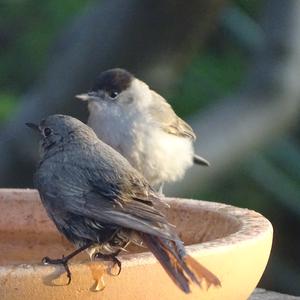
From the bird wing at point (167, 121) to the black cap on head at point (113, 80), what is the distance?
8.0 inches

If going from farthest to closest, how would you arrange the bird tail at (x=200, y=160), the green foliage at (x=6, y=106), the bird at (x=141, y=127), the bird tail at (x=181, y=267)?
the green foliage at (x=6, y=106), the bird tail at (x=200, y=160), the bird at (x=141, y=127), the bird tail at (x=181, y=267)

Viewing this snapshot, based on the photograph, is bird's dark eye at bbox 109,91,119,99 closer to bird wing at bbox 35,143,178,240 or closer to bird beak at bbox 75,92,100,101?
bird beak at bbox 75,92,100,101

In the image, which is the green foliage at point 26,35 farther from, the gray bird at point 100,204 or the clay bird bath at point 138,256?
the gray bird at point 100,204

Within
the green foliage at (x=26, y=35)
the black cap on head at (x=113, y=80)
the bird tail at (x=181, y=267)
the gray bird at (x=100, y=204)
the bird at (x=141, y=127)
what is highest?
the bird tail at (x=181, y=267)

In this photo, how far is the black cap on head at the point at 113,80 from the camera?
7.37 meters

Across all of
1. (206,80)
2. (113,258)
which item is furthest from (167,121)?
(113,258)

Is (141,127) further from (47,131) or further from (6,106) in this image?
(47,131)

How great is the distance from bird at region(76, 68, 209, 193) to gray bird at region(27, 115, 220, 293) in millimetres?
2399

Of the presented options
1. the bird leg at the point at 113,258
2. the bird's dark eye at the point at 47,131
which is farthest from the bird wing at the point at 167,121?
the bird leg at the point at 113,258

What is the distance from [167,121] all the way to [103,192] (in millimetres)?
3274

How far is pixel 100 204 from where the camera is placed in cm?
432

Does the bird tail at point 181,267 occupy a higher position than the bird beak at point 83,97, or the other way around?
the bird tail at point 181,267

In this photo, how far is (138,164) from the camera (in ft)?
23.5

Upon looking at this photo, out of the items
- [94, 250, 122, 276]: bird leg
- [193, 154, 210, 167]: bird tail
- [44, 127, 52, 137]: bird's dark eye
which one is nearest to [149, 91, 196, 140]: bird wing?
[193, 154, 210, 167]: bird tail
